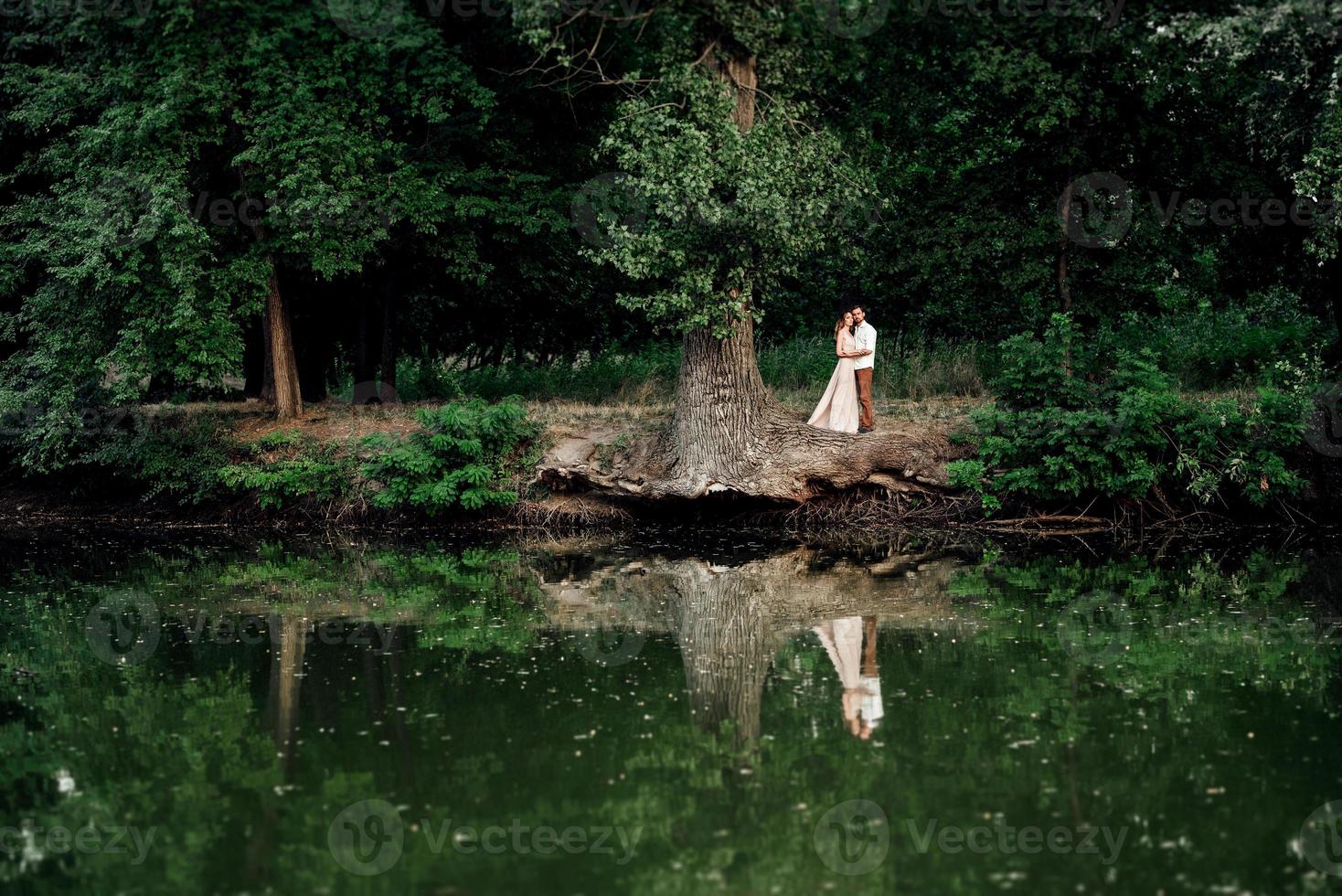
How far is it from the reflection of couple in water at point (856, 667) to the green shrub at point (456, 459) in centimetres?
842

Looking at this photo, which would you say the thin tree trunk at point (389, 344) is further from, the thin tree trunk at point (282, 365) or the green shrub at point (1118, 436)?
the green shrub at point (1118, 436)

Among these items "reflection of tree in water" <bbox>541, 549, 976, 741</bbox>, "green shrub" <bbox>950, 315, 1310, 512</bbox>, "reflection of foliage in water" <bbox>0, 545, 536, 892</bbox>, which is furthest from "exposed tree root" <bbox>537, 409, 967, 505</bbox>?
"reflection of foliage in water" <bbox>0, 545, 536, 892</bbox>

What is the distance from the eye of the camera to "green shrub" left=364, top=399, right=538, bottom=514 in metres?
20.7

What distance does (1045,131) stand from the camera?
65.3 feet

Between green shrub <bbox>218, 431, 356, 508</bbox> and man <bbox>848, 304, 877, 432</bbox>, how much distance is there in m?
7.93

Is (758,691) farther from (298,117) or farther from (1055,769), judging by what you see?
(298,117)

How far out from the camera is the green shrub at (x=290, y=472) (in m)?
21.6

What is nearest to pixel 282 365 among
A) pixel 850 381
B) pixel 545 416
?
pixel 545 416

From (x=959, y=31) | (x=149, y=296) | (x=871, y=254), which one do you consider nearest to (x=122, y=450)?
(x=149, y=296)

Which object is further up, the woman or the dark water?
the woman

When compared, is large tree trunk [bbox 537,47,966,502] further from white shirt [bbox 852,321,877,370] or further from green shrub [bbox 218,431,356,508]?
green shrub [bbox 218,431,356,508]

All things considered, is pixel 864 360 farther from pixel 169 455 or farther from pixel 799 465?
pixel 169 455

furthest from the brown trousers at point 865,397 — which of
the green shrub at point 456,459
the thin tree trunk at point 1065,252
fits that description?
the green shrub at point 456,459

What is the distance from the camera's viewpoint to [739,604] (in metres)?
14.8
